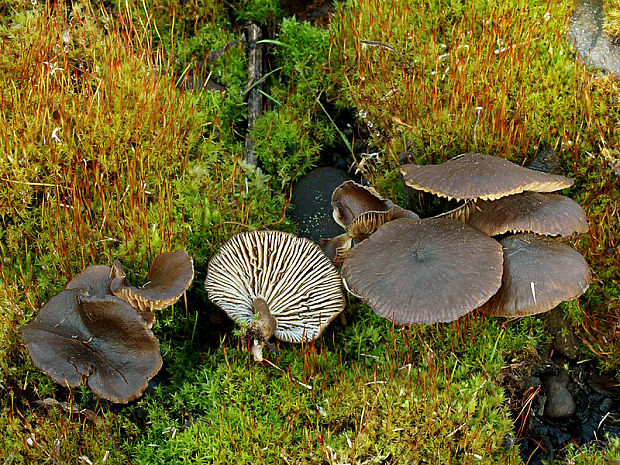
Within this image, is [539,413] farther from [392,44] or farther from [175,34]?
[175,34]

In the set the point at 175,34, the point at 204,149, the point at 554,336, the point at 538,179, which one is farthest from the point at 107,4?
the point at 554,336

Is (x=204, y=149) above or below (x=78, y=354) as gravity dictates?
above

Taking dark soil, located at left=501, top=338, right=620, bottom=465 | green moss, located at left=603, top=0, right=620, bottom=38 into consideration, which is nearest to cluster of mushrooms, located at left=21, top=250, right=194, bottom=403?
dark soil, located at left=501, top=338, right=620, bottom=465

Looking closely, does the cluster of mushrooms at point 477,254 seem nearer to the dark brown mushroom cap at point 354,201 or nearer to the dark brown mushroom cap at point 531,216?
the dark brown mushroom cap at point 531,216

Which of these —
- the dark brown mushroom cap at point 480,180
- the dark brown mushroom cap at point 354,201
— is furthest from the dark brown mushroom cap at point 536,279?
the dark brown mushroom cap at point 354,201

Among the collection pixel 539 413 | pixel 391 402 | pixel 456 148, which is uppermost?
pixel 456 148

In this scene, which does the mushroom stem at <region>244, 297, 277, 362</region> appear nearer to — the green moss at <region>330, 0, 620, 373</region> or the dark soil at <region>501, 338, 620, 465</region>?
the green moss at <region>330, 0, 620, 373</region>
